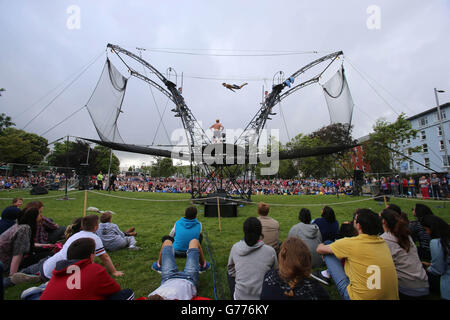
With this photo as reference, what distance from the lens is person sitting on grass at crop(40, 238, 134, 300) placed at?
1.69m

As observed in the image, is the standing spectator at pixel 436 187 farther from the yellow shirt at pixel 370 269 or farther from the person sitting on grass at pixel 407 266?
the yellow shirt at pixel 370 269

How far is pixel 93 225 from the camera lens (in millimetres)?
3072

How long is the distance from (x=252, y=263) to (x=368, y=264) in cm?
119

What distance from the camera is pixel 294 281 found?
1585 mm

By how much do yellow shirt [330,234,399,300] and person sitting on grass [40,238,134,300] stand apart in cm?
254

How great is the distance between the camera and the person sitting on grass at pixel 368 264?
6.28 feet

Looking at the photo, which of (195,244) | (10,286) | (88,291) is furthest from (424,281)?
(10,286)

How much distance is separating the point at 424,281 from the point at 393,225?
26.7 inches

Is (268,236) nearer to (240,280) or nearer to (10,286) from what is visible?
(240,280)

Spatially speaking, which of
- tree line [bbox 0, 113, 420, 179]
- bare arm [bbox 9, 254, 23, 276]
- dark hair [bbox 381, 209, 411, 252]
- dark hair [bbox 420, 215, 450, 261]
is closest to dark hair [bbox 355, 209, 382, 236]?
dark hair [bbox 381, 209, 411, 252]

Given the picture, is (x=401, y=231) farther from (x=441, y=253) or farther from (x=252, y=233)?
(x=252, y=233)

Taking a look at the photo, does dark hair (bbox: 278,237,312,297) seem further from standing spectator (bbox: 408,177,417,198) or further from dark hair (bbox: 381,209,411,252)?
standing spectator (bbox: 408,177,417,198)

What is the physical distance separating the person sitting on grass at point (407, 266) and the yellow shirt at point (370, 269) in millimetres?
595

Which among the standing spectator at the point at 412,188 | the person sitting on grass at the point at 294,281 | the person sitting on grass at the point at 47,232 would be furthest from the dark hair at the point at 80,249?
the standing spectator at the point at 412,188
